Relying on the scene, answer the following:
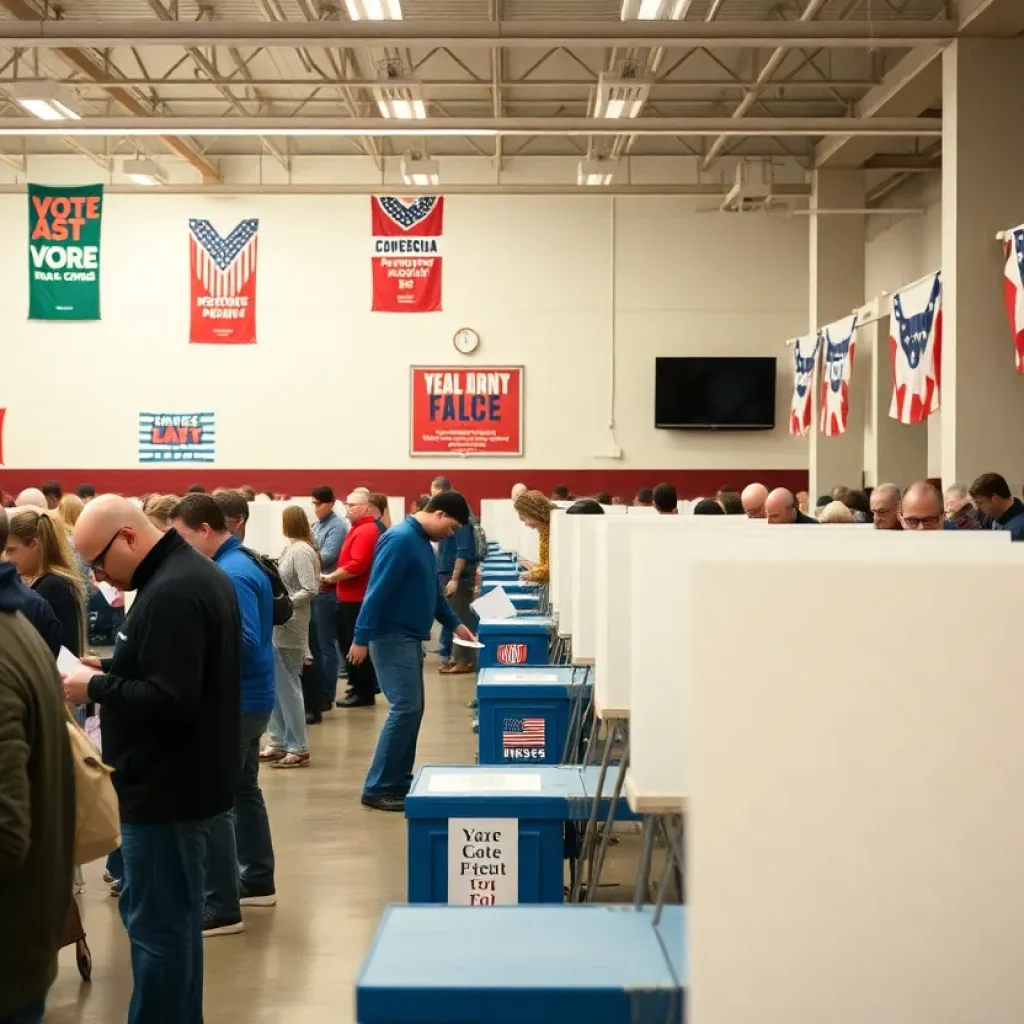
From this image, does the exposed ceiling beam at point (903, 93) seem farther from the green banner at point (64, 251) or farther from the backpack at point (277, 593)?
the green banner at point (64, 251)

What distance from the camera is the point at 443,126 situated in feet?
43.3

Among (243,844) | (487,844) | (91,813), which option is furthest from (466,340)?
(91,813)

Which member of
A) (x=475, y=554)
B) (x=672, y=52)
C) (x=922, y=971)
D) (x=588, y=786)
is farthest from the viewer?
(x=672, y=52)

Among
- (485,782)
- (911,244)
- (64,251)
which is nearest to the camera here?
(485,782)

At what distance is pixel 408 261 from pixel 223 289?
2.62m

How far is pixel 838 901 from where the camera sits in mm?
1797

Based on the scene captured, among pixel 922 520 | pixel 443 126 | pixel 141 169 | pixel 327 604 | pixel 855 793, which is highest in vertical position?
pixel 141 169

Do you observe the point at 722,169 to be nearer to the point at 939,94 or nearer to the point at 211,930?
the point at 939,94

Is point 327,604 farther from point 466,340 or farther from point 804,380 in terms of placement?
point 466,340

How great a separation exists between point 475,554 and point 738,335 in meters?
8.63

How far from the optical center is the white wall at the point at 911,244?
16.9 meters

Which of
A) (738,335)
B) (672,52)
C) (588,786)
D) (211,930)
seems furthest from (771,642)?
(738,335)

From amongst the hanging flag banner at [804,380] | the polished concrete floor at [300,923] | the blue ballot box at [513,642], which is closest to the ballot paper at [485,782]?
the polished concrete floor at [300,923]

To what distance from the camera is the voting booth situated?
393cm
